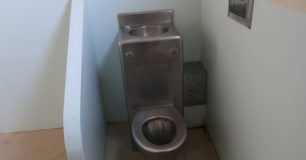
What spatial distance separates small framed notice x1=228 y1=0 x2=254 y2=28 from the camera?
0.91 meters

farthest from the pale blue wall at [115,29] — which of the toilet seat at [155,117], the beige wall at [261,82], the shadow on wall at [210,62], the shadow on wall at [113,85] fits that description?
the toilet seat at [155,117]

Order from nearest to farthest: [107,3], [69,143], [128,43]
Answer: [69,143]
[128,43]
[107,3]

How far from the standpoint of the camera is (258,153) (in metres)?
0.95

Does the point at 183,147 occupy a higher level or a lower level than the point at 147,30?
lower

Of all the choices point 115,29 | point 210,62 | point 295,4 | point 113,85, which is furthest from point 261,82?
point 113,85

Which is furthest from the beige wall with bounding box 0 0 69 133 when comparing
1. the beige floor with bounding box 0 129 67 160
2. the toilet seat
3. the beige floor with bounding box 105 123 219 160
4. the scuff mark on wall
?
the scuff mark on wall

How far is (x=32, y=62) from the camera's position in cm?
165

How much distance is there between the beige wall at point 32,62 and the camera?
149 centimetres

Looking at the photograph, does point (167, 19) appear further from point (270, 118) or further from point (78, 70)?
point (270, 118)

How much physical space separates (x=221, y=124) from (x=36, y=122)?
151 centimetres

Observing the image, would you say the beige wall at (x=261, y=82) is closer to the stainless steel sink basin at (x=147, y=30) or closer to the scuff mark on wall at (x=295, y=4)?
the scuff mark on wall at (x=295, y=4)

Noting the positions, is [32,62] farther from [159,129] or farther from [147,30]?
[159,129]

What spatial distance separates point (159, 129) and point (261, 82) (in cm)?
74

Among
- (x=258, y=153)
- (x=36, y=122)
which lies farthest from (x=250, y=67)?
(x=36, y=122)
